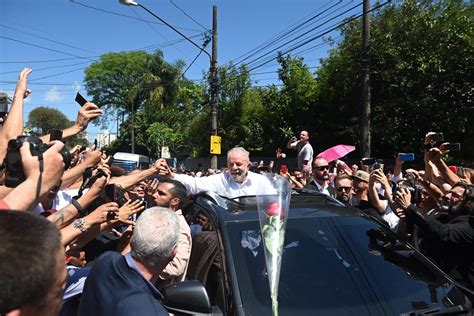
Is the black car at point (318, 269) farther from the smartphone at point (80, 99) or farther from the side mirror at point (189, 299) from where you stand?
the smartphone at point (80, 99)

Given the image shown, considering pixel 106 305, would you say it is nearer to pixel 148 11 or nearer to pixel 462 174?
pixel 462 174

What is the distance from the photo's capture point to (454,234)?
3.44m

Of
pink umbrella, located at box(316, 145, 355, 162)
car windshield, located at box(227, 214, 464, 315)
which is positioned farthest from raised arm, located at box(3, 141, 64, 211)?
pink umbrella, located at box(316, 145, 355, 162)

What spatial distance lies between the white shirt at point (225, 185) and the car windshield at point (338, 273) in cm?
156

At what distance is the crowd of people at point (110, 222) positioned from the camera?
1179 mm

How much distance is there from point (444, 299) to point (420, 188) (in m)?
2.65

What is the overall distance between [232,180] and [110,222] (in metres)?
1.89

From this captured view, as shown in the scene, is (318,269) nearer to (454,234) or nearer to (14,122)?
(454,234)

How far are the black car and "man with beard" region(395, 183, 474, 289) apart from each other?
490 millimetres

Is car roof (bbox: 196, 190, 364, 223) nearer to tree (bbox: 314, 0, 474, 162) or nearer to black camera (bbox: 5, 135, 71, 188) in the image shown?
black camera (bbox: 5, 135, 71, 188)

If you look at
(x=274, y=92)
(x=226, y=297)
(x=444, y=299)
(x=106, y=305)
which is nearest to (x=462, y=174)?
(x=444, y=299)

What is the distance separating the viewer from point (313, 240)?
2.91 meters

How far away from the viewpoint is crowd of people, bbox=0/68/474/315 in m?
1.18

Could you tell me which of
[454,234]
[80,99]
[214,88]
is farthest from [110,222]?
[214,88]
